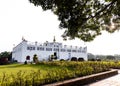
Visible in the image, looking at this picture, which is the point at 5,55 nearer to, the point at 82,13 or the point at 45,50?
the point at 45,50

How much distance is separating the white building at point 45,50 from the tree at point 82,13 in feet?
154

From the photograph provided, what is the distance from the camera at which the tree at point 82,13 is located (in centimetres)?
1091

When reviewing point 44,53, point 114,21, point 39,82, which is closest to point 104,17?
point 114,21

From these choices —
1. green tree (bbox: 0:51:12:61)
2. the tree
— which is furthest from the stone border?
green tree (bbox: 0:51:12:61)

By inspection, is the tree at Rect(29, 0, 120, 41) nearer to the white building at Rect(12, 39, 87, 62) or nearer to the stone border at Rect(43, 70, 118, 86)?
the stone border at Rect(43, 70, 118, 86)

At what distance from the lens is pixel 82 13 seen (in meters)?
12.0

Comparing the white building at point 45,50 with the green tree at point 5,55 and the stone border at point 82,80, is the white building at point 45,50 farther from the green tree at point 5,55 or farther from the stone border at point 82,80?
the stone border at point 82,80

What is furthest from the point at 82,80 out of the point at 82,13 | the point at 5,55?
the point at 5,55

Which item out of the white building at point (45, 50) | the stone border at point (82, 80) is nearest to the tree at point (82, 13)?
the stone border at point (82, 80)

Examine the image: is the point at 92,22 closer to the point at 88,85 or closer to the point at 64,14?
the point at 64,14

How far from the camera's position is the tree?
1091cm

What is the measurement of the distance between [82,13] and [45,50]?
54395mm

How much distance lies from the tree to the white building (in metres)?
47.1

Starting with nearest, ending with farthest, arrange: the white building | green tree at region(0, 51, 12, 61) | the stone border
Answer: the stone border < the white building < green tree at region(0, 51, 12, 61)
